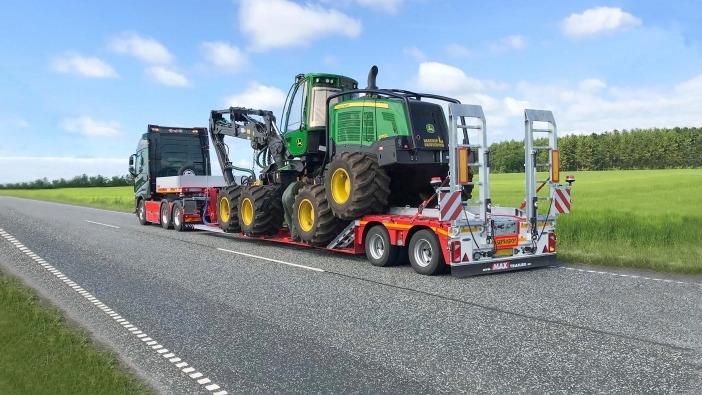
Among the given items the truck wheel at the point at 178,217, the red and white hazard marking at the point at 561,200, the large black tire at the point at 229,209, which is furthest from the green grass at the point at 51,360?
the truck wheel at the point at 178,217

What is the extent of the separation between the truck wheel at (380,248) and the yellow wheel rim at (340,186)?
3.08ft

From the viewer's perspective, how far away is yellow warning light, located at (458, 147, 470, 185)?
8906mm

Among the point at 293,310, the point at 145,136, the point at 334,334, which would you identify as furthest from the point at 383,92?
Result: the point at 145,136

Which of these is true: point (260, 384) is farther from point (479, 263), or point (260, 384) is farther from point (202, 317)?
point (479, 263)

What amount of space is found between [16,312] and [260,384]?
370cm

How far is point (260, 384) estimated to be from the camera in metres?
4.51

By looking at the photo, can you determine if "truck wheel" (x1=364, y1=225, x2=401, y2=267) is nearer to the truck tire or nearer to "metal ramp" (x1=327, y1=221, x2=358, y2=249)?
"metal ramp" (x1=327, y1=221, x2=358, y2=249)

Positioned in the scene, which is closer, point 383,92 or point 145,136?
point 383,92

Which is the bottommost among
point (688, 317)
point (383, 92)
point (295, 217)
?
point (688, 317)

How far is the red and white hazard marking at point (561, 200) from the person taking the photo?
10.0 metres

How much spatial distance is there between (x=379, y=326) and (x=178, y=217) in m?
13.2

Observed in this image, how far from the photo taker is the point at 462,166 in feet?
29.4

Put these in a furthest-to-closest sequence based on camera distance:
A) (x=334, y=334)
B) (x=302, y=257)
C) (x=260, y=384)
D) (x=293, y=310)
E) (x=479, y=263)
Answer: (x=302, y=257) → (x=479, y=263) → (x=293, y=310) → (x=334, y=334) → (x=260, y=384)

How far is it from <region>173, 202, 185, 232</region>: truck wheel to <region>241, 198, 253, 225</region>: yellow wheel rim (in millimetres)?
4299
